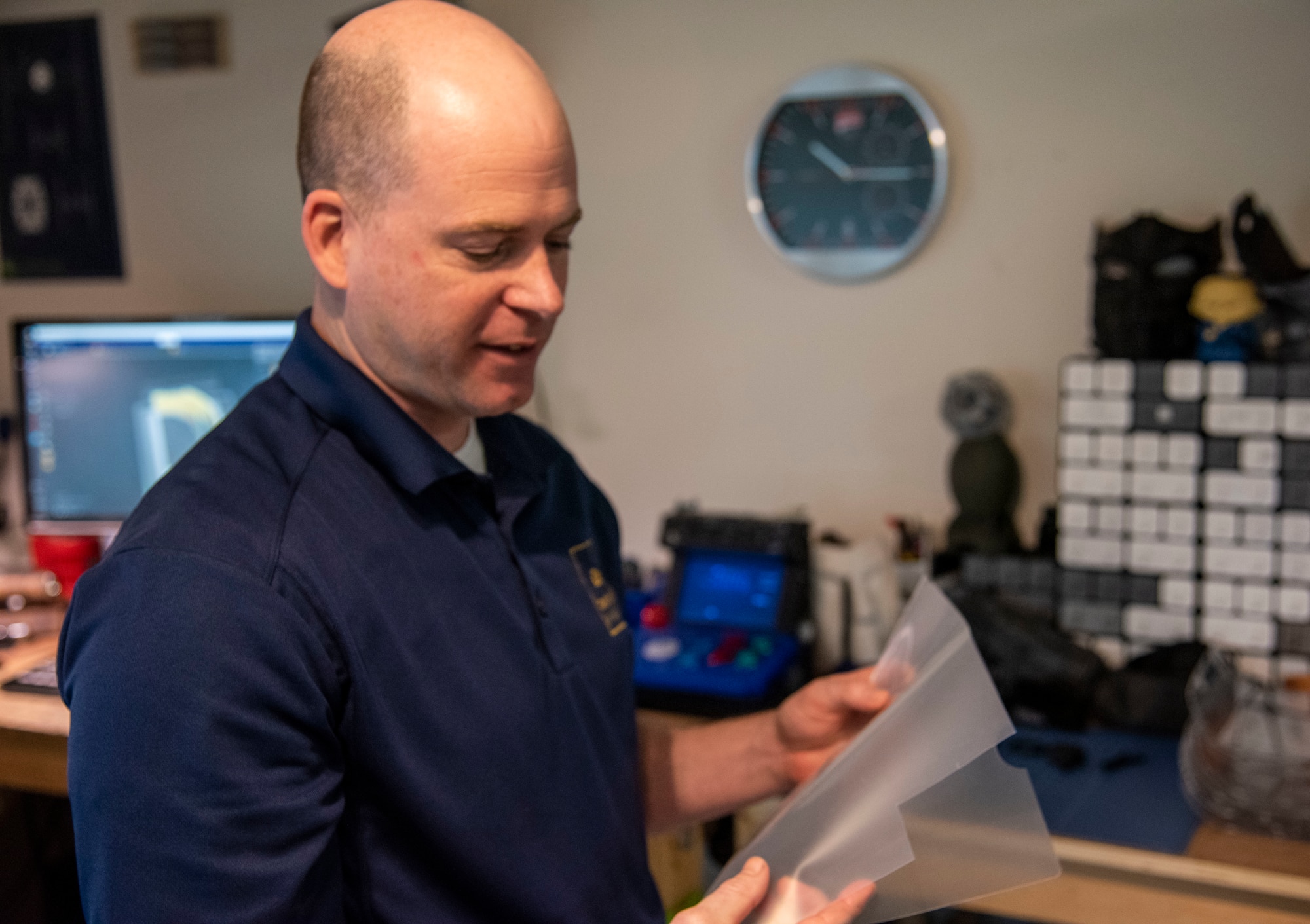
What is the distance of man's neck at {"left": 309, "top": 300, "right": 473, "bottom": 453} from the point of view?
0.92m

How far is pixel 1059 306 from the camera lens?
1979 mm

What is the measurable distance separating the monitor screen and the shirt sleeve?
1.37 m

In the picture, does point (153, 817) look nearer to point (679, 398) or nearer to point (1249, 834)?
point (1249, 834)

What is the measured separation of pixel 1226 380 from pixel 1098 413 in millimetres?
191

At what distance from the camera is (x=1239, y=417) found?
5.47ft

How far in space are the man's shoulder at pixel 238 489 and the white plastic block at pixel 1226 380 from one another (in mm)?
1398

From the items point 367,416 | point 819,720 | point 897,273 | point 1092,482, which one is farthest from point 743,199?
point 367,416

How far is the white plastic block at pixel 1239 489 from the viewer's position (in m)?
1.66

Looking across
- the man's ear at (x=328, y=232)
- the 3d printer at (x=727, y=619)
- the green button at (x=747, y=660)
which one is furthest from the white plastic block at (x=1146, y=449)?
the man's ear at (x=328, y=232)

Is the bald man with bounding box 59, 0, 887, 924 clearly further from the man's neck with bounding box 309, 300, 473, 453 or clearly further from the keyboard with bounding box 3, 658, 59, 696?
the keyboard with bounding box 3, 658, 59, 696

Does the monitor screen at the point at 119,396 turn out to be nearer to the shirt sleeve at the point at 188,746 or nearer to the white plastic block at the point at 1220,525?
the shirt sleeve at the point at 188,746

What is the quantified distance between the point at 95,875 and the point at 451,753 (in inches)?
10.1

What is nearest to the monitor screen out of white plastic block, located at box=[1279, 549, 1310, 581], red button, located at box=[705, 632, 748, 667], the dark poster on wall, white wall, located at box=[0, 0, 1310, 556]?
white wall, located at box=[0, 0, 1310, 556]

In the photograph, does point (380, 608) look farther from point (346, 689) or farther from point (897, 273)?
point (897, 273)
